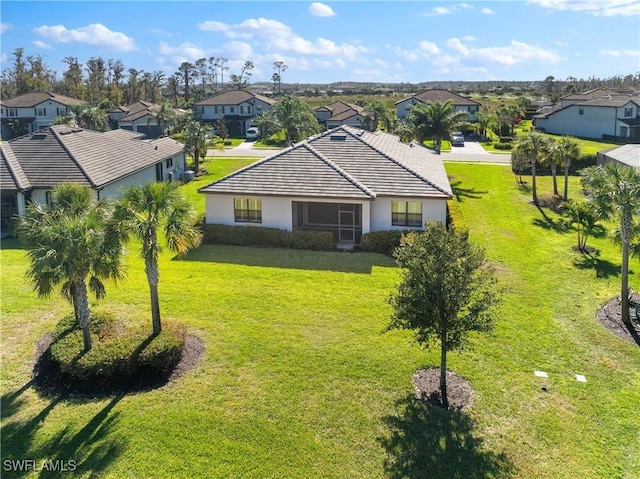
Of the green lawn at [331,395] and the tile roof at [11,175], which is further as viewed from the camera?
the tile roof at [11,175]

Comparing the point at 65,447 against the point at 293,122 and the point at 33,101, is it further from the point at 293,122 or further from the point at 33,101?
the point at 33,101

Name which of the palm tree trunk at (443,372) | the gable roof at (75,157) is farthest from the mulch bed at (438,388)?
the gable roof at (75,157)

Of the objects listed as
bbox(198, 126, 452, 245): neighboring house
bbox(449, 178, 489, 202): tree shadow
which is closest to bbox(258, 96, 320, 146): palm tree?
bbox(449, 178, 489, 202): tree shadow

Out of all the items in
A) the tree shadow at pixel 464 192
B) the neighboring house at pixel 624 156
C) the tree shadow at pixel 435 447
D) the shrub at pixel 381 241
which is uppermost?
the neighboring house at pixel 624 156

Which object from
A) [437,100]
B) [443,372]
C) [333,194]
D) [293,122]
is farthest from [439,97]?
[443,372]

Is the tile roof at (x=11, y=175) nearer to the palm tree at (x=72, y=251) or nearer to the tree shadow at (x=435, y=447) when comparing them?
the palm tree at (x=72, y=251)

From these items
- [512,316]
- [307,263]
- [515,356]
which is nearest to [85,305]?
[307,263]

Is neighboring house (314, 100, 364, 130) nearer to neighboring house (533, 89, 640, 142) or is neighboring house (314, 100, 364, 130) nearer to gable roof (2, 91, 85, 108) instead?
neighboring house (533, 89, 640, 142)
